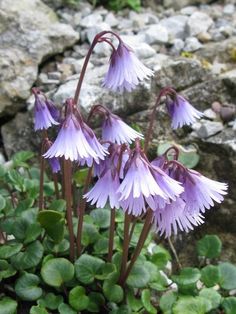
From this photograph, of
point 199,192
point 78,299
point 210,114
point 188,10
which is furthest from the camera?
point 188,10

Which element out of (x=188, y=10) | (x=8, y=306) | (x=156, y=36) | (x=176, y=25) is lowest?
(x=8, y=306)

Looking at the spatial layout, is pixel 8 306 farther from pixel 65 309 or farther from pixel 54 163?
pixel 54 163

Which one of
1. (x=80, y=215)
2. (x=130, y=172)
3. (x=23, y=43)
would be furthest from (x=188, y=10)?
(x=130, y=172)

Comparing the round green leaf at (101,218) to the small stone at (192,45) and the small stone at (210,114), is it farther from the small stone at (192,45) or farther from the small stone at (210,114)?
the small stone at (192,45)

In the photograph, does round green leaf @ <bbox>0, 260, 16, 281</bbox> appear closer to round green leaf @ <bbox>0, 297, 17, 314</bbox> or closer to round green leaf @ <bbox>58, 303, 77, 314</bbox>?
round green leaf @ <bbox>0, 297, 17, 314</bbox>

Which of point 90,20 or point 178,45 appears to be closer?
point 178,45

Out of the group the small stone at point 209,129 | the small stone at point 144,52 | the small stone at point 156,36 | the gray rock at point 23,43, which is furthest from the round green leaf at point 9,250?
the small stone at point 156,36

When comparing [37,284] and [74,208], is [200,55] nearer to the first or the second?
[74,208]
